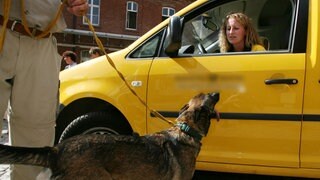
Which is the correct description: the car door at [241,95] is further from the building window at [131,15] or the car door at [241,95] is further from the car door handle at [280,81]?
the building window at [131,15]

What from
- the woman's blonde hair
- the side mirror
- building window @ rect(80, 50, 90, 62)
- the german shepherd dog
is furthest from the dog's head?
building window @ rect(80, 50, 90, 62)

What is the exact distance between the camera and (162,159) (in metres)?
3.14

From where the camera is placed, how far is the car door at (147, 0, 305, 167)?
12.5 feet

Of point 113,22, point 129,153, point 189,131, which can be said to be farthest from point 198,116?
point 113,22

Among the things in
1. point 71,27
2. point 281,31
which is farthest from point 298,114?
point 71,27

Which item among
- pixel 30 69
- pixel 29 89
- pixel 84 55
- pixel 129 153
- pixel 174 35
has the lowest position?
pixel 84 55

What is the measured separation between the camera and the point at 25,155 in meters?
2.57

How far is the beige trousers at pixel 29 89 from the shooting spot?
2.93 meters

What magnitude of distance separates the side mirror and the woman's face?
0.57 meters

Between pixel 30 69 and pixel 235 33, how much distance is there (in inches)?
84.8

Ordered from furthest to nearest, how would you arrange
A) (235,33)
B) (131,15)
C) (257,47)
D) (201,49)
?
(131,15) → (201,49) → (235,33) → (257,47)

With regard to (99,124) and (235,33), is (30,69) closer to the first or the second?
(99,124)

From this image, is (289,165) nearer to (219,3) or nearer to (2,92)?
(219,3)

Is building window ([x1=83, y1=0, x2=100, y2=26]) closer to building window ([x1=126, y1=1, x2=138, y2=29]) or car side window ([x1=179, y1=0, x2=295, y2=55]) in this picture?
building window ([x1=126, y1=1, x2=138, y2=29])
